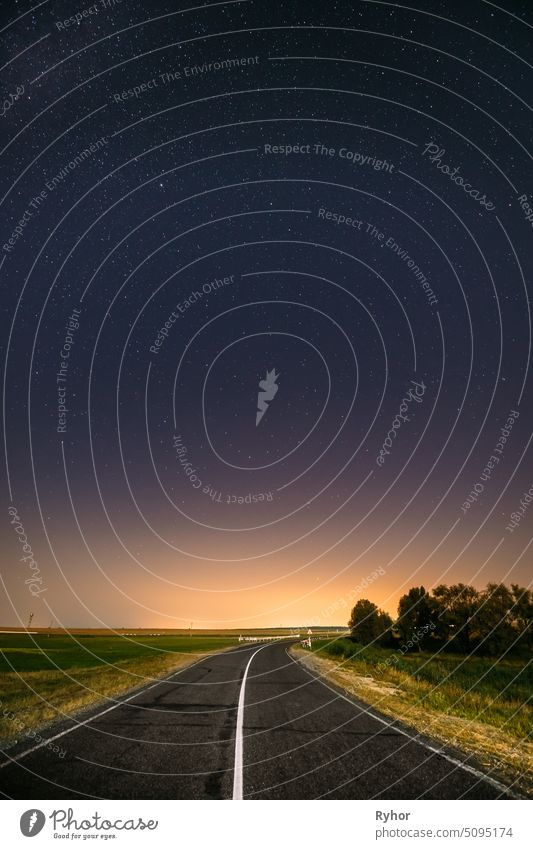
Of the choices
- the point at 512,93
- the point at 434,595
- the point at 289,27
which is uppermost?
the point at 289,27

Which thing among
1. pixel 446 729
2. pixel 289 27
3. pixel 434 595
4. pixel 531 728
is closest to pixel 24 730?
pixel 446 729

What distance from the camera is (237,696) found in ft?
50.8

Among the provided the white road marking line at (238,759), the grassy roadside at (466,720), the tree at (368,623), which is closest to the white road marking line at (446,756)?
the grassy roadside at (466,720)

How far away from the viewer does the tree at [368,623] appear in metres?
92.2

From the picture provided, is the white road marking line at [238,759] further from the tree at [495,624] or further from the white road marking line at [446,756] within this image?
the tree at [495,624]

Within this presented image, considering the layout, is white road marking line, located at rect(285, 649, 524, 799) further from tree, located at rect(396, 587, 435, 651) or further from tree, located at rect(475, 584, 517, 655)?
tree, located at rect(396, 587, 435, 651)

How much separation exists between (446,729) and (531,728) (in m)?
2.44

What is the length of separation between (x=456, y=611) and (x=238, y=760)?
8650 centimetres

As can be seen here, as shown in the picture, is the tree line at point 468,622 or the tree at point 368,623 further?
the tree at point 368,623

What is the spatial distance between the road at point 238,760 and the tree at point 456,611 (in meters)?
74.9
